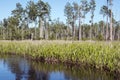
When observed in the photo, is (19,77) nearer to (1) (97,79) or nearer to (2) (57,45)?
(1) (97,79)

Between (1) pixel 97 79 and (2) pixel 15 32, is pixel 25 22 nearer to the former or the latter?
(2) pixel 15 32

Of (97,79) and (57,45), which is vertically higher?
(57,45)

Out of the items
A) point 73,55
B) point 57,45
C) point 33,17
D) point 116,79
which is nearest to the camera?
point 116,79

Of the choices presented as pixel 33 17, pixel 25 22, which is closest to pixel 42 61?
pixel 33 17

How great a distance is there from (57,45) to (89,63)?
13.7 ft

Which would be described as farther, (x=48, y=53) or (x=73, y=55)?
(x=48, y=53)

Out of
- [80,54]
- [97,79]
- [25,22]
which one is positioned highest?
[25,22]

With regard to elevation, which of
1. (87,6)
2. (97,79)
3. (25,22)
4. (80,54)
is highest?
(87,6)

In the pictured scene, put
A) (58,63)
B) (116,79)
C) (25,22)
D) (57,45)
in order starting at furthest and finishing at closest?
(25,22)
(57,45)
(58,63)
(116,79)

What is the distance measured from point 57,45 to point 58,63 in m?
1.71

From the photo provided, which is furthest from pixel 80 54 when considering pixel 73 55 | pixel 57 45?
pixel 57 45

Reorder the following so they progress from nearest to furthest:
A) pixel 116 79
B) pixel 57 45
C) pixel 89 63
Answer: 1. pixel 116 79
2. pixel 89 63
3. pixel 57 45

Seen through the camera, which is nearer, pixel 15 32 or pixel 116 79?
pixel 116 79

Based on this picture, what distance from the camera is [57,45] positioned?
17.5 meters
